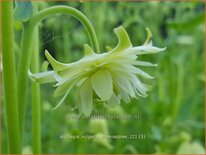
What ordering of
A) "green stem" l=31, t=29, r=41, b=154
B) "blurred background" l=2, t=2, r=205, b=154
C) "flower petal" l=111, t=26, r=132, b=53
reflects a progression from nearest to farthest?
"flower petal" l=111, t=26, r=132, b=53 < "green stem" l=31, t=29, r=41, b=154 < "blurred background" l=2, t=2, r=205, b=154

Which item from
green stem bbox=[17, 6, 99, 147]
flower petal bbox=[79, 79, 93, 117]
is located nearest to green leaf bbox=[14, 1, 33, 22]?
green stem bbox=[17, 6, 99, 147]

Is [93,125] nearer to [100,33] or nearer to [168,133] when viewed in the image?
[168,133]

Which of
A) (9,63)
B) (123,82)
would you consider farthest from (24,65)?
(123,82)

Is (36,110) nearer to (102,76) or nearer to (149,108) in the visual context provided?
(102,76)

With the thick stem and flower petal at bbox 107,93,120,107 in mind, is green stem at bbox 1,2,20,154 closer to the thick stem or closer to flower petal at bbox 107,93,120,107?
the thick stem

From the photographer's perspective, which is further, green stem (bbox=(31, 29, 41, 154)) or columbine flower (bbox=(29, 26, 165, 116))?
green stem (bbox=(31, 29, 41, 154))

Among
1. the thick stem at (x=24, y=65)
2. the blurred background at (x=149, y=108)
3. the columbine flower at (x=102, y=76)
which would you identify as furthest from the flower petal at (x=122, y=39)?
the blurred background at (x=149, y=108)

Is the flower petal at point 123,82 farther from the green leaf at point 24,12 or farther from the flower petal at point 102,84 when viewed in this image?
the green leaf at point 24,12
